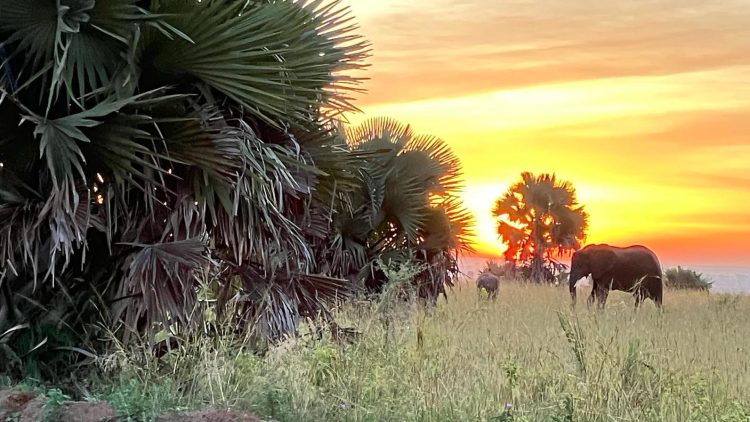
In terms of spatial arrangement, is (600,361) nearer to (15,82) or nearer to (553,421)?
(553,421)

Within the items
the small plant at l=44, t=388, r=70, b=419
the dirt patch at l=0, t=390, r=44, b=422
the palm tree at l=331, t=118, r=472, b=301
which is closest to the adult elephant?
the palm tree at l=331, t=118, r=472, b=301

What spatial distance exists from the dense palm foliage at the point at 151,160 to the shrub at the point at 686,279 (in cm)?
2925

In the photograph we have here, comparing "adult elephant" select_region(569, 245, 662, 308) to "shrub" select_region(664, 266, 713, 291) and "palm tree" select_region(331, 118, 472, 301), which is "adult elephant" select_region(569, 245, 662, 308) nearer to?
"palm tree" select_region(331, 118, 472, 301)

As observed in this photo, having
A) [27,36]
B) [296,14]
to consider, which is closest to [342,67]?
[296,14]

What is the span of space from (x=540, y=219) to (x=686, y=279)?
6.24 m

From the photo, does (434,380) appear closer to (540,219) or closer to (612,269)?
(612,269)

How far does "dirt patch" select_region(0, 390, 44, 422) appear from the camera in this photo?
5.96m

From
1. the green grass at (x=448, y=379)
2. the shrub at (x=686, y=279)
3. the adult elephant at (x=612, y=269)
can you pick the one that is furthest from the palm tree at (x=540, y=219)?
the green grass at (x=448, y=379)

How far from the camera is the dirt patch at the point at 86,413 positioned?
5.77 m

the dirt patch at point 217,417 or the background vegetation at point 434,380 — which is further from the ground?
the background vegetation at point 434,380

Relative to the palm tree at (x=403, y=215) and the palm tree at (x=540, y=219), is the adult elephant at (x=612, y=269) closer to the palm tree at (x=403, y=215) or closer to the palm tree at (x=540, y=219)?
the palm tree at (x=403, y=215)

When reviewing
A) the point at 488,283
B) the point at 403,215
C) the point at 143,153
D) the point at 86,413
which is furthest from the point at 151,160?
the point at 488,283

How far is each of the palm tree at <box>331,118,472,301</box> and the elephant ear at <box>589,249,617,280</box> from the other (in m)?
5.54

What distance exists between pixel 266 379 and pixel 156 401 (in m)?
Answer: 0.95
